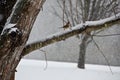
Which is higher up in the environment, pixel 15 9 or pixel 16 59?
pixel 15 9

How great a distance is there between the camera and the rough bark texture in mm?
1313

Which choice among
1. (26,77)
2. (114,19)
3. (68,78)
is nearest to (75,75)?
(68,78)

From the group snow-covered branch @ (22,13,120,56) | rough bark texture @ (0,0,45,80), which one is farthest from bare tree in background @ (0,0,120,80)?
snow-covered branch @ (22,13,120,56)

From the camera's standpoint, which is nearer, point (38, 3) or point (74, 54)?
point (38, 3)

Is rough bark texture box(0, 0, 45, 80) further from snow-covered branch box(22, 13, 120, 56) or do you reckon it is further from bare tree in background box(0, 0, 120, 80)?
snow-covered branch box(22, 13, 120, 56)

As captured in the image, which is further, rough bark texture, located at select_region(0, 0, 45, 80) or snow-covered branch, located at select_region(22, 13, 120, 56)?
snow-covered branch, located at select_region(22, 13, 120, 56)

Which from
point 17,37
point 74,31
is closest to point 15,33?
point 17,37

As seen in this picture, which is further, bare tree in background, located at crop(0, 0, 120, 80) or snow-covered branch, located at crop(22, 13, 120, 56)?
snow-covered branch, located at crop(22, 13, 120, 56)

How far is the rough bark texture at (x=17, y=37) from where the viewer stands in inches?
51.7

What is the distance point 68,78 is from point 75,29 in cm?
737

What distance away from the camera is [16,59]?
140cm

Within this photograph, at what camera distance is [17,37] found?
4.28 ft

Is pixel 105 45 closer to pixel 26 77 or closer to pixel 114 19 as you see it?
pixel 26 77

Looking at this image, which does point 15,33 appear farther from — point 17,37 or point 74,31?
point 74,31
